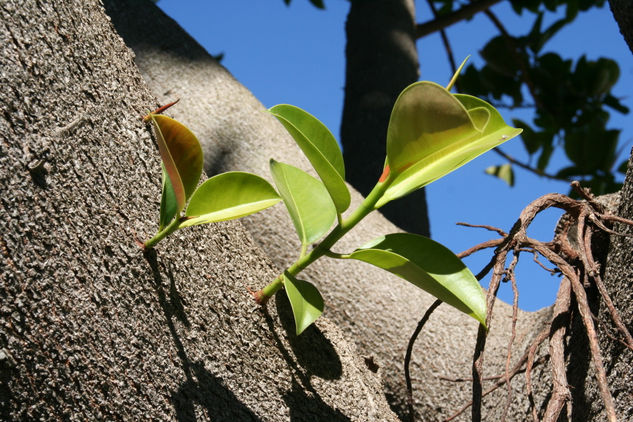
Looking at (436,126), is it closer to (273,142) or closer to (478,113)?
(478,113)

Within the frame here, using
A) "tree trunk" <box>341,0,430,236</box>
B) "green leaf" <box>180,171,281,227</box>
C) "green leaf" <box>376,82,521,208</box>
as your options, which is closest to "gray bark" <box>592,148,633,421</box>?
"green leaf" <box>376,82,521,208</box>

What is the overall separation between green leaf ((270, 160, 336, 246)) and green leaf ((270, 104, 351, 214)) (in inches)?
1.8

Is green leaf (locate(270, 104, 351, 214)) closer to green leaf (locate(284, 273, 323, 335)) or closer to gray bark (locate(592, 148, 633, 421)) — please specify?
green leaf (locate(284, 273, 323, 335))

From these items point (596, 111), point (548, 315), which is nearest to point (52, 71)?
point (548, 315)

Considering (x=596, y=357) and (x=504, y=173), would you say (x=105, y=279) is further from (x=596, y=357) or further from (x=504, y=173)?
(x=504, y=173)

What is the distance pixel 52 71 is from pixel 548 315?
75cm

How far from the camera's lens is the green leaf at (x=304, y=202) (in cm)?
68

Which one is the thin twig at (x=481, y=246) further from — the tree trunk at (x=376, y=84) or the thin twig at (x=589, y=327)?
the tree trunk at (x=376, y=84)

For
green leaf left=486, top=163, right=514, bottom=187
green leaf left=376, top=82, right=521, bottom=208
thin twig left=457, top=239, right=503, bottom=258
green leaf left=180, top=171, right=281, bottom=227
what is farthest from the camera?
green leaf left=486, top=163, right=514, bottom=187

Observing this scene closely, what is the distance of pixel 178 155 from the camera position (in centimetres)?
60

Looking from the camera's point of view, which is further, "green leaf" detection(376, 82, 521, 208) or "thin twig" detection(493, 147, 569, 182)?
"thin twig" detection(493, 147, 569, 182)

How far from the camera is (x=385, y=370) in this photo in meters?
1.02

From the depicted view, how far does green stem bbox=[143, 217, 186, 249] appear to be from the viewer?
0.60 metres

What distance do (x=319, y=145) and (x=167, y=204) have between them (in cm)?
17
